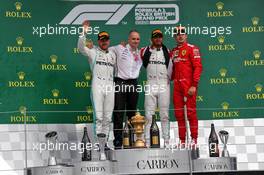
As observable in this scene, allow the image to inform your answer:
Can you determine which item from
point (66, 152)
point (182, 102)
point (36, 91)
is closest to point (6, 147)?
point (36, 91)

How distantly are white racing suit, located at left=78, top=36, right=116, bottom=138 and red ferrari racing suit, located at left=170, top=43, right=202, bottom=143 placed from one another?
586 millimetres

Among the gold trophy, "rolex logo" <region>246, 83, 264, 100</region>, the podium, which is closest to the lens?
the podium

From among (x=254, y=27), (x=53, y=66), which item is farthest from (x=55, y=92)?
(x=254, y=27)

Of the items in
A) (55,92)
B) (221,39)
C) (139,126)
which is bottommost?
(139,126)

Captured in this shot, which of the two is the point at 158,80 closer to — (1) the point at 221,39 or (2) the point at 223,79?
(2) the point at 223,79

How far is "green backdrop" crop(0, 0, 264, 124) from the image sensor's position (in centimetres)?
823

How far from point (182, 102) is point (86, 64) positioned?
1.43m

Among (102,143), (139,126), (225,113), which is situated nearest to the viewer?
(102,143)

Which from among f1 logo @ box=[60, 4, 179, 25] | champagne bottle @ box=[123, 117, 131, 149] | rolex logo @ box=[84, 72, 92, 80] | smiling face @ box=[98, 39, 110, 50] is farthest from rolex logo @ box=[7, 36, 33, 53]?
champagne bottle @ box=[123, 117, 131, 149]

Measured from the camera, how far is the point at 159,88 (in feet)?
24.7
